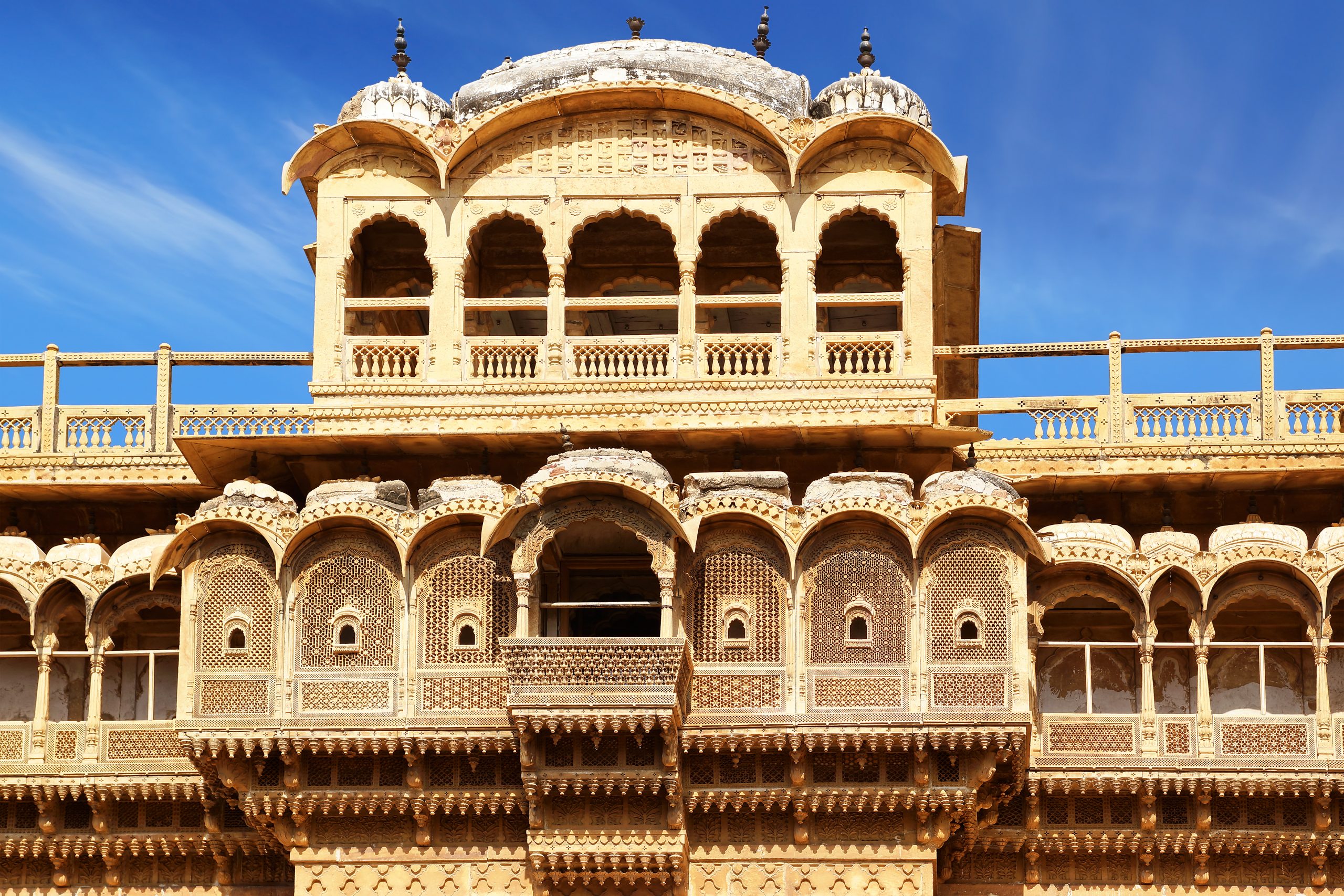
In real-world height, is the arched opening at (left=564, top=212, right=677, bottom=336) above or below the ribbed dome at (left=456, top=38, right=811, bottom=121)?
below

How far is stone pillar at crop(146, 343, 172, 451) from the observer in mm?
25328

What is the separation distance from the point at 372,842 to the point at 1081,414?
746cm

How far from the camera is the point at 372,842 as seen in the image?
2295cm

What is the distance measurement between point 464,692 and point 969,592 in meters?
4.32

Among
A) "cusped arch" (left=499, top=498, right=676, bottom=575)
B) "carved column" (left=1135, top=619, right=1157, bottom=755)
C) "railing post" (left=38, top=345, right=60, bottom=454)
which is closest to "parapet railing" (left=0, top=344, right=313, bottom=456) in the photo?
"railing post" (left=38, top=345, right=60, bottom=454)

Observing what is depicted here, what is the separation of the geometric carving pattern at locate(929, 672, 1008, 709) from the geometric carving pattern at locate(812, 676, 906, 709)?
0.29 m

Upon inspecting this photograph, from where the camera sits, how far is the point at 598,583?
24.0 meters

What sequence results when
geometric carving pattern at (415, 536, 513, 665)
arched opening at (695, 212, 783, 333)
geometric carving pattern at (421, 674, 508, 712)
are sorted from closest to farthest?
geometric carving pattern at (421, 674, 508, 712)
geometric carving pattern at (415, 536, 513, 665)
arched opening at (695, 212, 783, 333)

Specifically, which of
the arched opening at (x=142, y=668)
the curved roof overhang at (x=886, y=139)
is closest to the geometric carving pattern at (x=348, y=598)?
the arched opening at (x=142, y=668)

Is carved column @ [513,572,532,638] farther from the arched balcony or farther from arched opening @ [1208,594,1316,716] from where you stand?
arched opening @ [1208,594,1316,716]

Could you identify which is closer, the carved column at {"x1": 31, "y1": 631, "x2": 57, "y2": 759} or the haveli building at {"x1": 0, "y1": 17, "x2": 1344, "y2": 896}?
the haveli building at {"x1": 0, "y1": 17, "x2": 1344, "y2": 896}

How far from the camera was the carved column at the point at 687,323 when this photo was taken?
975 inches

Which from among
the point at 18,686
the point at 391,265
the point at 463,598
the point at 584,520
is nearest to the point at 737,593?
the point at 584,520

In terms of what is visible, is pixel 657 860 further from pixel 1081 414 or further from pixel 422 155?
pixel 422 155
